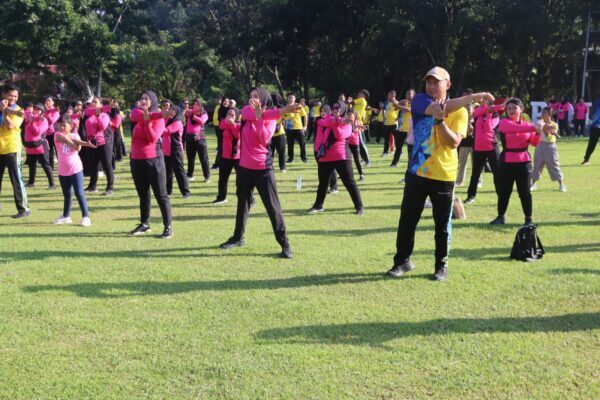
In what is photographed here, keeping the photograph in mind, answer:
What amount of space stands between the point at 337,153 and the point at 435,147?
4054 millimetres

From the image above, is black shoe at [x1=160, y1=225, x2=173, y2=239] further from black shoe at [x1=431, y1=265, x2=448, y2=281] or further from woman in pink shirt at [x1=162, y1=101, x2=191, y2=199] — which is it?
black shoe at [x1=431, y1=265, x2=448, y2=281]

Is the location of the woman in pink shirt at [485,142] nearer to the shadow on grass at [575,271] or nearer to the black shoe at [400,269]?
the shadow on grass at [575,271]

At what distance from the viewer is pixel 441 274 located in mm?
6305

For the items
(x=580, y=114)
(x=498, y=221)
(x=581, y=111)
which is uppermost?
(x=581, y=111)

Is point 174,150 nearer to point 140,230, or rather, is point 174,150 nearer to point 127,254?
point 140,230

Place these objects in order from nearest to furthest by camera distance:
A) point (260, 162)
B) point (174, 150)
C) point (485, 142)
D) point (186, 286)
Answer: point (186, 286) < point (260, 162) < point (485, 142) < point (174, 150)

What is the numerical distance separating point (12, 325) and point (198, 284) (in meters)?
1.81

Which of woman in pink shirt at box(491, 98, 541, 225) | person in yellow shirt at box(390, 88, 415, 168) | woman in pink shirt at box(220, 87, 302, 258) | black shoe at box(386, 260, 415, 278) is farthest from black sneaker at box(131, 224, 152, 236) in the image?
person in yellow shirt at box(390, 88, 415, 168)

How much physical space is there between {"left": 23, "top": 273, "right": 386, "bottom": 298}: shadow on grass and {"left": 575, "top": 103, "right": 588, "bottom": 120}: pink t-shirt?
25.0m

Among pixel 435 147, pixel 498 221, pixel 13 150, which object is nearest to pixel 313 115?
pixel 13 150

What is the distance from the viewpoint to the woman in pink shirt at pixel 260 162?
23.7 ft

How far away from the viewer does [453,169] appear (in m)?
6.06

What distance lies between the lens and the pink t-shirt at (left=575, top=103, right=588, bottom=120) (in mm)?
27703

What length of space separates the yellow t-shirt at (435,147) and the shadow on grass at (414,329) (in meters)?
1.56
